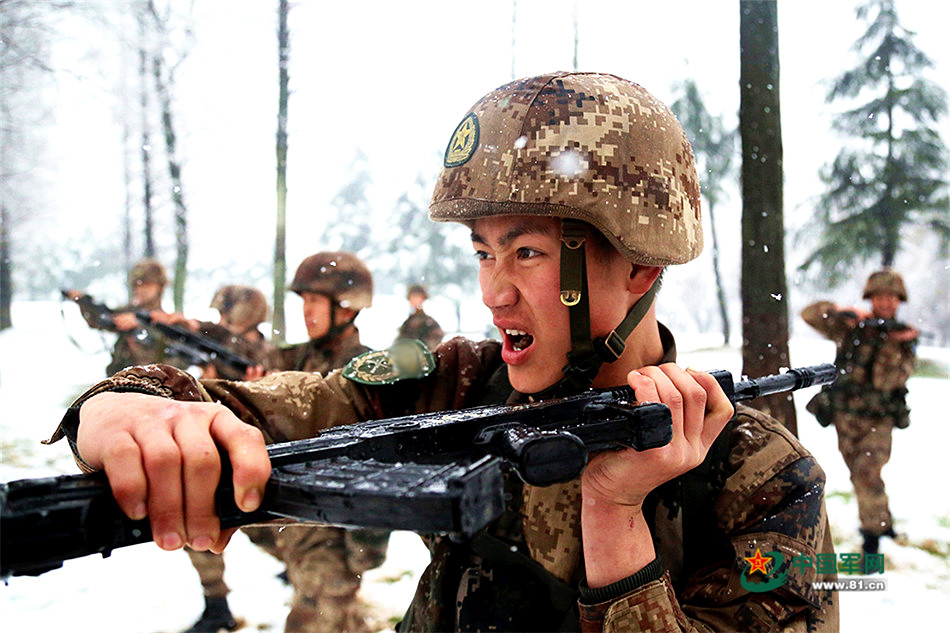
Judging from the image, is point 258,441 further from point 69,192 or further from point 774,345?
point 69,192

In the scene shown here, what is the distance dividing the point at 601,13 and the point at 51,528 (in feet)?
17.3

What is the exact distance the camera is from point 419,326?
804 cm

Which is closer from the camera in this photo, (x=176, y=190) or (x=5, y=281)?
(x=5, y=281)

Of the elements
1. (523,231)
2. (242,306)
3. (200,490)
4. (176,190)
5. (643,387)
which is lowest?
(200,490)

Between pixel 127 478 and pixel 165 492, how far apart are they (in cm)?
6

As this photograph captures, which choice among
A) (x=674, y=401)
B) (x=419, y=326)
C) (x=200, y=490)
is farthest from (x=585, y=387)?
(x=419, y=326)

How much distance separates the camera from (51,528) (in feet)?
2.71

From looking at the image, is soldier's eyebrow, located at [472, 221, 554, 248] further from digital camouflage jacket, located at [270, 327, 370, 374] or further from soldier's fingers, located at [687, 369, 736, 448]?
digital camouflage jacket, located at [270, 327, 370, 374]

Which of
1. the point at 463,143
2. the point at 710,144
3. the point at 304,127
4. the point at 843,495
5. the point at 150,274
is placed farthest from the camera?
the point at 304,127

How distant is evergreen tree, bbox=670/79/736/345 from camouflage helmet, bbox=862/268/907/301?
4.68 ft

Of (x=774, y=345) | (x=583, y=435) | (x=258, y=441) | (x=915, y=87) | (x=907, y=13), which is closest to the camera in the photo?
(x=258, y=441)

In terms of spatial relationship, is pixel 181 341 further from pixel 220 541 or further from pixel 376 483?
pixel 376 483

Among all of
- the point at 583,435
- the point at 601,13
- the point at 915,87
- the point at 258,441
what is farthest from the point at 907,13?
the point at 258,441

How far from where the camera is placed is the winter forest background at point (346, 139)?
695cm
